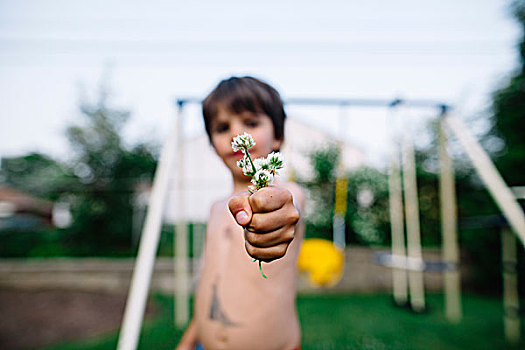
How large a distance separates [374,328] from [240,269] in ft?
10.2

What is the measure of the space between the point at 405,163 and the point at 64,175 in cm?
640

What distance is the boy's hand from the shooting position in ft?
1.65

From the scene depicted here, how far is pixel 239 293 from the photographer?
90 centimetres

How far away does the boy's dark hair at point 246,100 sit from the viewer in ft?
3.27

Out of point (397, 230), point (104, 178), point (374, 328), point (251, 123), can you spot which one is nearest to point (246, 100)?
point (251, 123)

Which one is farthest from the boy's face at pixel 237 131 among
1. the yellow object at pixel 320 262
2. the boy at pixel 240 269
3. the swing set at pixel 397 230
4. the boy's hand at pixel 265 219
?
the yellow object at pixel 320 262

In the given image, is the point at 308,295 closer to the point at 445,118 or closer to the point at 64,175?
the point at 445,118

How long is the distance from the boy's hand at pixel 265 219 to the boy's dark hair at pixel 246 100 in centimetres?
53

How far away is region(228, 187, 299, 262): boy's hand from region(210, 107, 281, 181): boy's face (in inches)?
17.5

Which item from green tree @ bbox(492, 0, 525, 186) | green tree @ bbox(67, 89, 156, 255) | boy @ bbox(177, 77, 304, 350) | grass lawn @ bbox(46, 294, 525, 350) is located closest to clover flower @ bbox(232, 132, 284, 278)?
boy @ bbox(177, 77, 304, 350)

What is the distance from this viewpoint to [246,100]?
999 millimetres

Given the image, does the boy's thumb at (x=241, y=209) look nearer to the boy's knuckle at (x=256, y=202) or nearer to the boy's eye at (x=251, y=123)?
the boy's knuckle at (x=256, y=202)

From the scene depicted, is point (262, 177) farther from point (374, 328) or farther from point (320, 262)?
point (374, 328)

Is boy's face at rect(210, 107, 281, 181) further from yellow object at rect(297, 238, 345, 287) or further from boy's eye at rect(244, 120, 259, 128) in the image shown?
yellow object at rect(297, 238, 345, 287)
